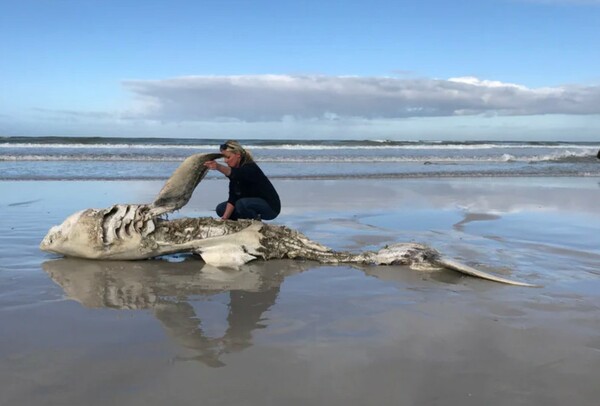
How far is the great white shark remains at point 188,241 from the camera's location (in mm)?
5359

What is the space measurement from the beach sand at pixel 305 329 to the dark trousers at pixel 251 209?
958 mm

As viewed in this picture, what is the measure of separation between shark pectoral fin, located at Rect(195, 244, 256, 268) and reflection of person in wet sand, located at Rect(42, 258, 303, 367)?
0.36 ft

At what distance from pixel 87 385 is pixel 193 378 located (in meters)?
0.51

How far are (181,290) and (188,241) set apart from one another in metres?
1.12

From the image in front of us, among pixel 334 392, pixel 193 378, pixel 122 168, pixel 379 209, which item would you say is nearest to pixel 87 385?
pixel 193 378

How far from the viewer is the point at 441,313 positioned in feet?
12.8

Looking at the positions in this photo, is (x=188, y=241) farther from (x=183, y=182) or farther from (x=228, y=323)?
(x=228, y=323)

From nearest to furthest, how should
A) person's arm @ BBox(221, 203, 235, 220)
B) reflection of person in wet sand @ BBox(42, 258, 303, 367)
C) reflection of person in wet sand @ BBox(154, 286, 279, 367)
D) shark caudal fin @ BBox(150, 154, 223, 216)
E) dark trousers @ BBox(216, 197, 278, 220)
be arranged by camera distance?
reflection of person in wet sand @ BBox(154, 286, 279, 367) → reflection of person in wet sand @ BBox(42, 258, 303, 367) → shark caudal fin @ BBox(150, 154, 223, 216) → person's arm @ BBox(221, 203, 235, 220) → dark trousers @ BBox(216, 197, 278, 220)

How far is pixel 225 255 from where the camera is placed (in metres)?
5.36

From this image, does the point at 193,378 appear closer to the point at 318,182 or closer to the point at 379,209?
the point at 379,209

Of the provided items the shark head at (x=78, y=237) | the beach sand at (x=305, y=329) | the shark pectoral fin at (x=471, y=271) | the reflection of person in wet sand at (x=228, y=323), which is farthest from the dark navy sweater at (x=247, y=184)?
the shark pectoral fin at (x=471, y=271)

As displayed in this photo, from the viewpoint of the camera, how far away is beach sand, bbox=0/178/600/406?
8.83 feet

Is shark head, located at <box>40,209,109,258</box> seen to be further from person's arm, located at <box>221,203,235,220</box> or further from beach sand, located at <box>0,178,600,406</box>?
person's arm, located at <box>221,203,235,220</box>

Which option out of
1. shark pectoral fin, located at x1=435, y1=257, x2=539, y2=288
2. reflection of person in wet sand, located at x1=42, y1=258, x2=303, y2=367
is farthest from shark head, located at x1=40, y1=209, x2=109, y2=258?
shark pectoral fin, located at x1=435, y1=257, x2=539, y2=288
